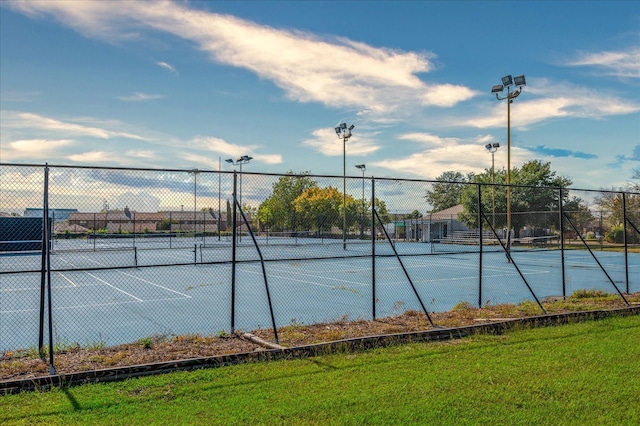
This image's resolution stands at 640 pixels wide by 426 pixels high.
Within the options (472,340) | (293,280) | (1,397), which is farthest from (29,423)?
(293,280)

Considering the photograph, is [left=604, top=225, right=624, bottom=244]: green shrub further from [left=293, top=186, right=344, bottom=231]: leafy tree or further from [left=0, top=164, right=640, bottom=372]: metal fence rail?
[left=293, top=186, right=344, bottom=231]: leafy tree

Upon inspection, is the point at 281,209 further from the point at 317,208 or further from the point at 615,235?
the point at 615,235

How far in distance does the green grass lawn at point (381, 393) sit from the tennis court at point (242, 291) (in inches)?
68.5

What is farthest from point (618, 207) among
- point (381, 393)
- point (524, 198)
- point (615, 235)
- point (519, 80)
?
point (381, 393)

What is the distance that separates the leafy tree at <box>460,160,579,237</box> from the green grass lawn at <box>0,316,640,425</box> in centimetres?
2643

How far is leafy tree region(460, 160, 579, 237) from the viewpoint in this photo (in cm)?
3625

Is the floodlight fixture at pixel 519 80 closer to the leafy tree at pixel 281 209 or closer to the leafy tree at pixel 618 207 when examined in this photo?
the leafy tree at pixel 618 207

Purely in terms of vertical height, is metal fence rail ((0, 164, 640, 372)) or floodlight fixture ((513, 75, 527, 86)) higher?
floodlight fixture ((513, 75, 527, 86))

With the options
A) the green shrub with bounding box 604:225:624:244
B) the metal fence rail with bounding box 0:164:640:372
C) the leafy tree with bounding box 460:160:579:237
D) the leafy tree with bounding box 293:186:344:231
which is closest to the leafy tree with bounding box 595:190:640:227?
the green shrub with bounding box 604:225:624:244

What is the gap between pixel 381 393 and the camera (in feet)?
18.8

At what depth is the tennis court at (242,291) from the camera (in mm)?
10617

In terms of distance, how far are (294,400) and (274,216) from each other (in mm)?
5247

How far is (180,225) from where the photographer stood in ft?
36.1

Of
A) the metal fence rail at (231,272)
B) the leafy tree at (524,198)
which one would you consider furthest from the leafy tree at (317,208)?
the leafy tree at (524,198)
